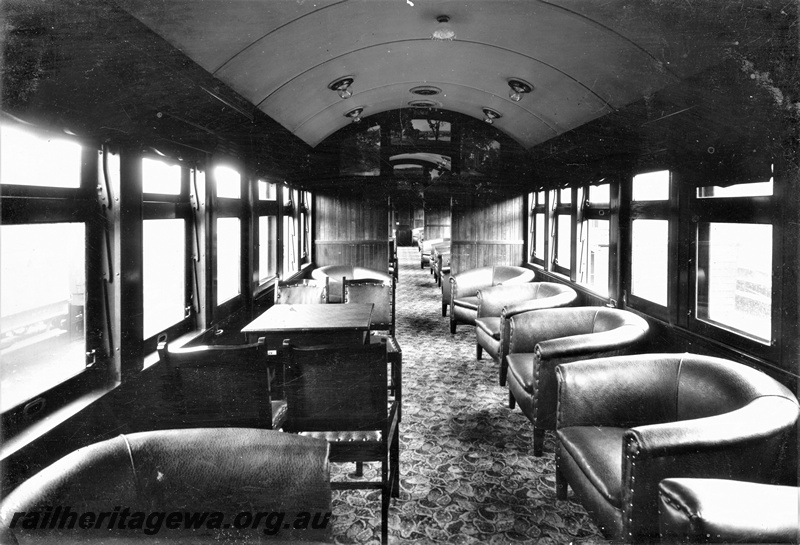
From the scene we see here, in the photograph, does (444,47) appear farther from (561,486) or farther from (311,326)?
(561,486)

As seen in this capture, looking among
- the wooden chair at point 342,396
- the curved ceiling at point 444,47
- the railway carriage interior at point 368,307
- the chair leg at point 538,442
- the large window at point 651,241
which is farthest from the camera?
the large window at point 651,241

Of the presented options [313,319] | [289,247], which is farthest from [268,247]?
[313,319]

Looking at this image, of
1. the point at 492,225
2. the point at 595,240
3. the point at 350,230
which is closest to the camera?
the point at 595,240

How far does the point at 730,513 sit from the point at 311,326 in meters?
3.16

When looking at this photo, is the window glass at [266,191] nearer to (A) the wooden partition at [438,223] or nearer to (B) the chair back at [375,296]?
(B) the chair back at [375,296]

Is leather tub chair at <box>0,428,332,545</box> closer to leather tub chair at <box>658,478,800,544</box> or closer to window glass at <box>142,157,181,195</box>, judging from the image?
leather tub chair at <box>658,478,800,544</box>

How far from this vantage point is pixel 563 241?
7.64 metres

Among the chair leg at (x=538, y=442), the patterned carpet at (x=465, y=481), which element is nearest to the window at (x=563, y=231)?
the patterned carpet at (x=465, y=481)

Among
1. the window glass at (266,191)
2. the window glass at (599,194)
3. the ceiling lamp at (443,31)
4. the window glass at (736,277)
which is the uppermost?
the ceiling lamp at (443,31)

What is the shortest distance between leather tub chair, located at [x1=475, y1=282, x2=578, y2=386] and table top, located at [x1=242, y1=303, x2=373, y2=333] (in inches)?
51.2

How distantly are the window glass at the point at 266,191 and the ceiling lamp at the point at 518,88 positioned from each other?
3.06 metres

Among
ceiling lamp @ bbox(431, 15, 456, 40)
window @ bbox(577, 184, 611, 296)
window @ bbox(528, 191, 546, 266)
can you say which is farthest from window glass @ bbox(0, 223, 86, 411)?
window @ bbox(528, 191, 546, 266)

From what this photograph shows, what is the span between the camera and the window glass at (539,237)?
8.80 metres

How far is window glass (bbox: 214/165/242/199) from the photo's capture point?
481 cm
